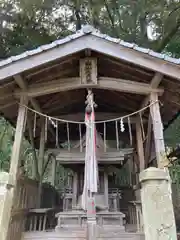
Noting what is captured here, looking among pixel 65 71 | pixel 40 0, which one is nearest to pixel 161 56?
pixel 65 71

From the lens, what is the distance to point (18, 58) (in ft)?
14.0

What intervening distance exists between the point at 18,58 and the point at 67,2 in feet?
Result: 19.8

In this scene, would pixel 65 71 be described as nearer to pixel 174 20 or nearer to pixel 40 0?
pixel 40 0

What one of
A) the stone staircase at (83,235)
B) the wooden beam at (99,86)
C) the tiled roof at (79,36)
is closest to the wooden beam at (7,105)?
the wooden beam at (99,86)

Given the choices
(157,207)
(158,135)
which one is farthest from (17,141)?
(157,207)

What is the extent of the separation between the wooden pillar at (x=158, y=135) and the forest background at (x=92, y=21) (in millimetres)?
4187

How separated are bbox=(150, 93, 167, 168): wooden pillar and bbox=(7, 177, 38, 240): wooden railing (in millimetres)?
2800

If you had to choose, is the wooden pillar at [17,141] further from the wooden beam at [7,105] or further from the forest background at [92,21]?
the forest background at [92,21]

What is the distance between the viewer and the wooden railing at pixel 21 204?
431 centimetres

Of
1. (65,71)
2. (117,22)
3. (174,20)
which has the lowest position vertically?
(65,71)

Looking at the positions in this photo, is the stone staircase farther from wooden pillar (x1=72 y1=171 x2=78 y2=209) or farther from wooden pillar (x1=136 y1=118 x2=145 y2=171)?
wooden pillar (x1=136 y1=118 x2=145 y2=171)

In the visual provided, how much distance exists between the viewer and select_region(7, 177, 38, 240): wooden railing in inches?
170

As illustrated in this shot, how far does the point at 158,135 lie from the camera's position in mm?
4262

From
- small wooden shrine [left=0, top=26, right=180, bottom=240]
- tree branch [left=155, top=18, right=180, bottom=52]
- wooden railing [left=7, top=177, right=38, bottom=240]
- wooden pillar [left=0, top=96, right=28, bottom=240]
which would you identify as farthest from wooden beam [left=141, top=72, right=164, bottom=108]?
A: tree branch [left=155, top=18, right=180, bottom=52]
